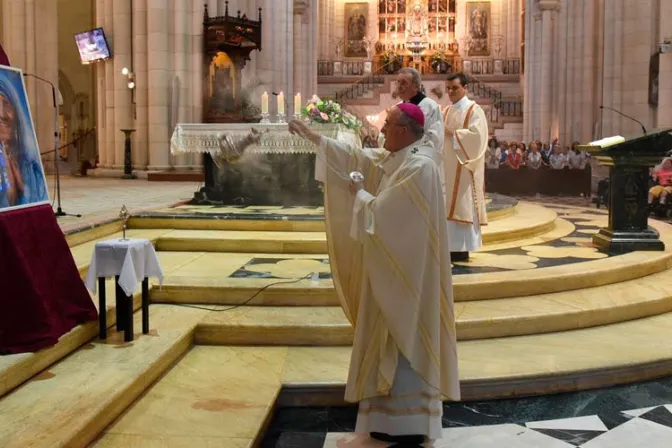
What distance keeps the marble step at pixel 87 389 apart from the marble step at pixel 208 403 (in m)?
0.10

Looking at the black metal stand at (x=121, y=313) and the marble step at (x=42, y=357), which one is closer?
the marble step at (x=42, y=357)

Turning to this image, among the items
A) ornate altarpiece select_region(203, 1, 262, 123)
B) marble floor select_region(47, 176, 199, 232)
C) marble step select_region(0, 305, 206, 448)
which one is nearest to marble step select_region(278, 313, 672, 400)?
marble step select_region(0, 305, 206, 448)

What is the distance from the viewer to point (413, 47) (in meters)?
39.8

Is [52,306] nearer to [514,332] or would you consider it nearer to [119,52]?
[514,332]

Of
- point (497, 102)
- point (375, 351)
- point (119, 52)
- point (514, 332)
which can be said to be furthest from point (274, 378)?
point (497, 102)

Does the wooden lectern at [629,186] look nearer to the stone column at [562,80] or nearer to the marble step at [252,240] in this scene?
the marble step at [252,240]

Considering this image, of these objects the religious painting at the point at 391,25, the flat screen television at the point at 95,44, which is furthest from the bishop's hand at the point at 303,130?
the religious painting at the point at 391,25

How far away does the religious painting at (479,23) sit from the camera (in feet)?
133

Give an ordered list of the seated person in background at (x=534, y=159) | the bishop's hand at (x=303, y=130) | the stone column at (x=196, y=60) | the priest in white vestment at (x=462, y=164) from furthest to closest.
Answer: the seated person in background at (x=534, y=159)
the stone column at (x=196, y=60)
the priest in white vestment at (x=462, y=164)
the bishop's hand at (x=303, y=130)

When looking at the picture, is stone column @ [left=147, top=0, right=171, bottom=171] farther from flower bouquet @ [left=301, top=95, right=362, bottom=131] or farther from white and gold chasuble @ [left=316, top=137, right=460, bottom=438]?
white and gold chasuble @ [left=316, top=137, right=460, bottom=438]

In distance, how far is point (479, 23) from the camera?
134ft

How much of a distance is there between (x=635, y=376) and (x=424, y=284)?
2.33 metres

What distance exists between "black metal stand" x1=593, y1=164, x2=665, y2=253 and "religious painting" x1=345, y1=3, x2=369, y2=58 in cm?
3322

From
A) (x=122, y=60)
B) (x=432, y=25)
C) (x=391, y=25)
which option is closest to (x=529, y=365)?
(x=122, y=60)
